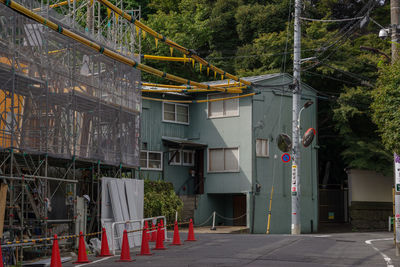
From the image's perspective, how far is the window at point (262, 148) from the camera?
3581 cm

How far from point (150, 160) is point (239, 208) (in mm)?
6241

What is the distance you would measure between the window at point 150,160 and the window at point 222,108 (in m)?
4.11

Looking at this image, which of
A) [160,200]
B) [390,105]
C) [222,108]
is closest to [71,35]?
[390,105]

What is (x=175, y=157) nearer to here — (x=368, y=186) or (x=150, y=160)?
(x=150, y=160)

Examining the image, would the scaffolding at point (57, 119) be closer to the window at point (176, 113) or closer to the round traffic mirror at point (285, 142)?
the round traffic mirror at point (285, 142)

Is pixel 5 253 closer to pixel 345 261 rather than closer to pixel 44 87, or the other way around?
pixel 44 87

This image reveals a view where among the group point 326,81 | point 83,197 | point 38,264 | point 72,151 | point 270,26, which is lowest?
point 38,264

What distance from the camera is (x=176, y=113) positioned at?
37.5 m

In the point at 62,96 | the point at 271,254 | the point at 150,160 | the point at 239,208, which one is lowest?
the point at 271,254

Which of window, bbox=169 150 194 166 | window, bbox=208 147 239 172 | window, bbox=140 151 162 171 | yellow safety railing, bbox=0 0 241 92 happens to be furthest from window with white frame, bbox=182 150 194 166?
yellow safety railing, bbox=0 0 241 92

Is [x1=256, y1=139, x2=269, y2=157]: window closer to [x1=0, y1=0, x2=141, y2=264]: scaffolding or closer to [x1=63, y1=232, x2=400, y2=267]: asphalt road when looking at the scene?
[x1=0, y1=0, x2=141, y2=264]: scaffolding

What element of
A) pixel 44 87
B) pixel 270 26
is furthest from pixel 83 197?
pixel 270 26

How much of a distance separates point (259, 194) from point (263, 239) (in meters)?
12.7

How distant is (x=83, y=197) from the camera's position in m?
20.4
